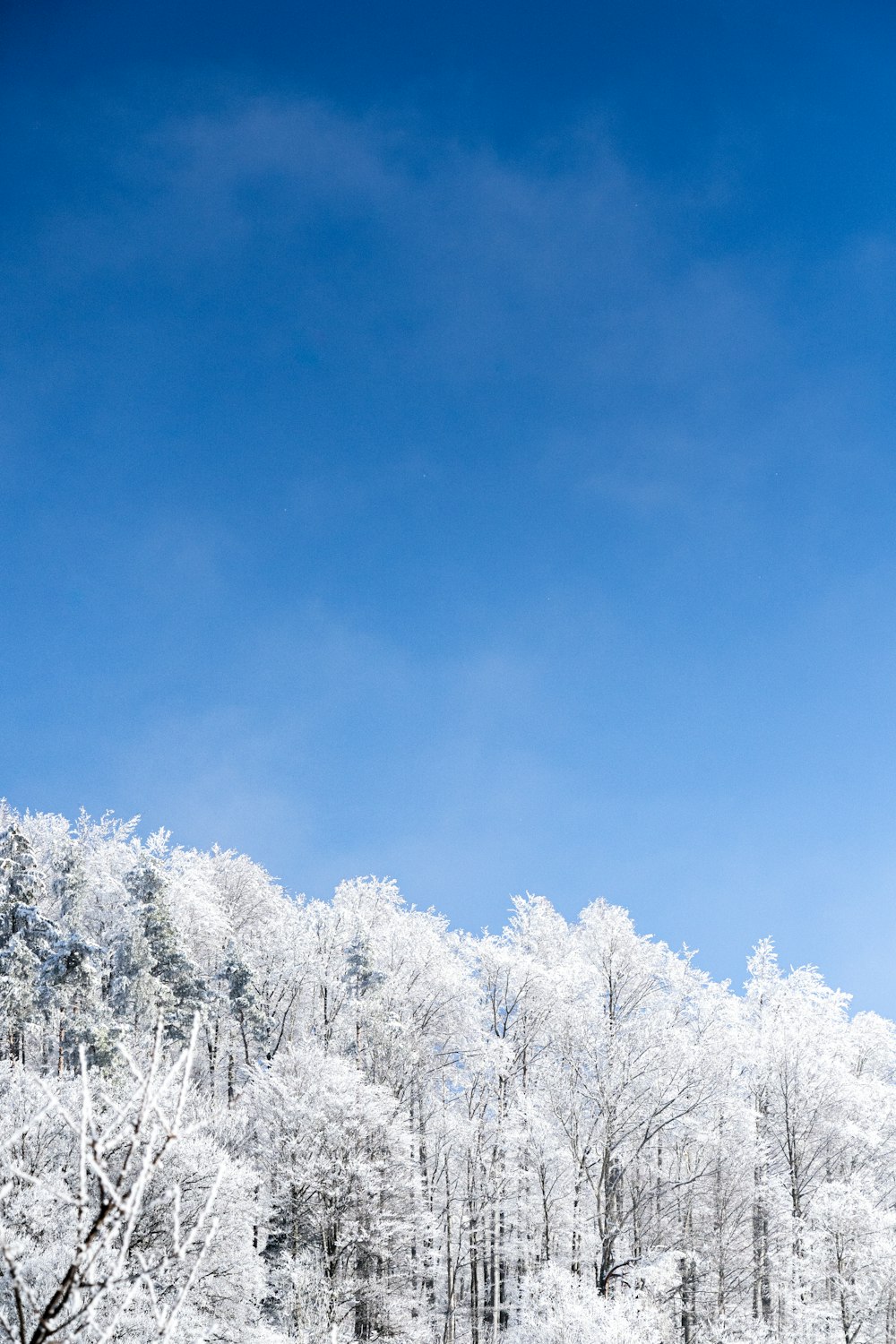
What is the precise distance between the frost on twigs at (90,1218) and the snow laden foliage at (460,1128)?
160 mm

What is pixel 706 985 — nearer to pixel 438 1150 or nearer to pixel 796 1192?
pixel 796 1192

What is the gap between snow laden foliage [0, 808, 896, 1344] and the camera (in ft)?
77.5

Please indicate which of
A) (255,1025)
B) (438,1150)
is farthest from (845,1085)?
(255,1025)

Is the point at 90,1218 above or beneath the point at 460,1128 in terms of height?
beneath

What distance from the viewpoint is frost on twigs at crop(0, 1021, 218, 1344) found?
4.41 m

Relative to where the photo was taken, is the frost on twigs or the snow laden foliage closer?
the frost on twigs

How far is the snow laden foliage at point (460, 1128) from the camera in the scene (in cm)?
2362

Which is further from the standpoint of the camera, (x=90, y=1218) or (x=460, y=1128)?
(x=460, y=1128)

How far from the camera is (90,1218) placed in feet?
16.5

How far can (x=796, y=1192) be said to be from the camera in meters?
31.3

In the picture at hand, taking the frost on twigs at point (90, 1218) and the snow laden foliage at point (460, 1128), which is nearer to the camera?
the frost on twigs at point (90, 1218)

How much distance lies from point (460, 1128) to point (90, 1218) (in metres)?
29.4

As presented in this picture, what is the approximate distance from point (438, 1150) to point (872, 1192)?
15.3 m

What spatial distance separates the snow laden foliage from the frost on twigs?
0.16m
